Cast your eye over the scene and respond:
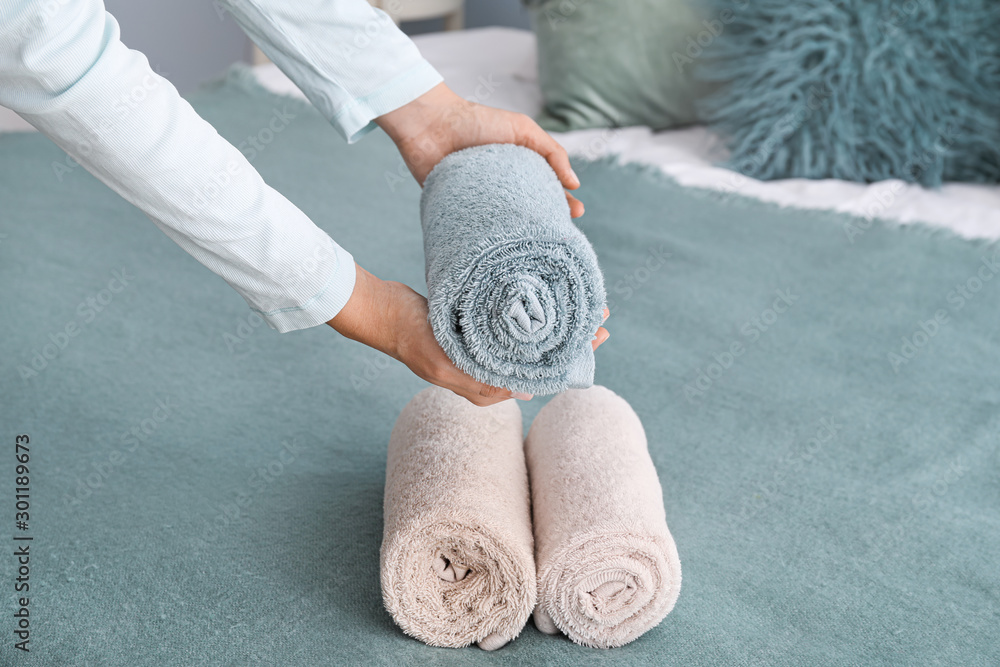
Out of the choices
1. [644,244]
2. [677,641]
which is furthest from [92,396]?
[644,244]

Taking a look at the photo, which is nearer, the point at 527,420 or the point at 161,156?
the point at 161,156

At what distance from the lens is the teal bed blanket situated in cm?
71

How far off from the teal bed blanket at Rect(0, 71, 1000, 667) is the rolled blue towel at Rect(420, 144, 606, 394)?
25cm

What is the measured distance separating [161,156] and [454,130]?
384 mm

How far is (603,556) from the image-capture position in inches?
26.9

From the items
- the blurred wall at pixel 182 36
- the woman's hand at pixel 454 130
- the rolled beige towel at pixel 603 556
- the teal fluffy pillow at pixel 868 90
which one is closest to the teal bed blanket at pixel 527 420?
the rolled beige towel at pixel 603 556

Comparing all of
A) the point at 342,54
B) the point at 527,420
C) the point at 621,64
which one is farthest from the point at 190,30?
the point at 527,420

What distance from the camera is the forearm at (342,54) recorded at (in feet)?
2.78

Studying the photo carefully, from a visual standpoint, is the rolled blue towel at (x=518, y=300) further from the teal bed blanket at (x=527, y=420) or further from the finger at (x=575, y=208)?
the teal bed blanket at (x=527, y=420)

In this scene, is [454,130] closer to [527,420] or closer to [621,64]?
[527,420]

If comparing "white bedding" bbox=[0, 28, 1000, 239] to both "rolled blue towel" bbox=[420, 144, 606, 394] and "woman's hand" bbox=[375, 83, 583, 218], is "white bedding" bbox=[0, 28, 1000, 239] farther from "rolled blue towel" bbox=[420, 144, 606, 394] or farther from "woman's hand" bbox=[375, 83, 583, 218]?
"rolled blue towel" bbox=[420, 144, 606, 394]

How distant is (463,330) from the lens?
648mm

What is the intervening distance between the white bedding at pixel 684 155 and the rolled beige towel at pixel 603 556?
0.88m

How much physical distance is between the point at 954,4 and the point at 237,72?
1.51 meters
